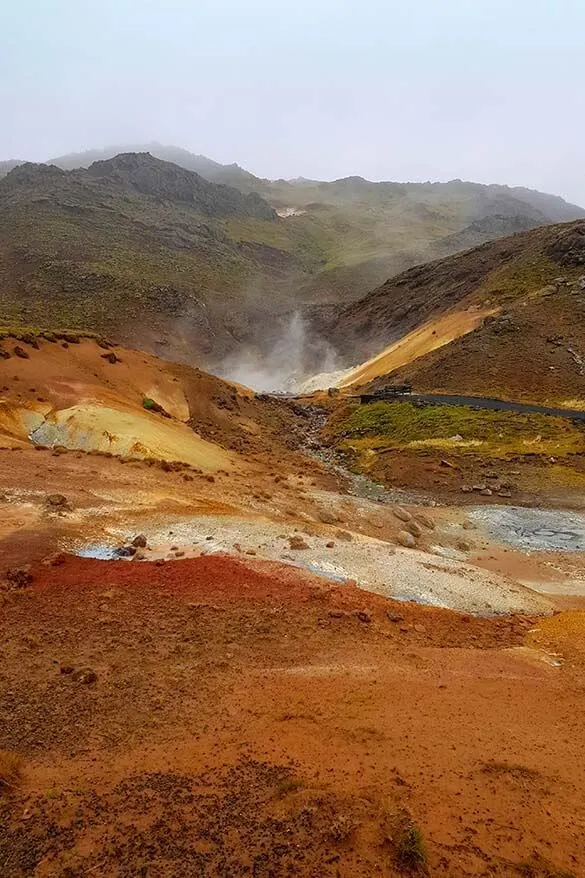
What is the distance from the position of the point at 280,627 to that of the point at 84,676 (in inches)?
138

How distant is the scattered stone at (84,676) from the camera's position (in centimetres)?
848

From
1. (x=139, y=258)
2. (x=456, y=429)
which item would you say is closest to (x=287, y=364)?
(x=456, y=429)

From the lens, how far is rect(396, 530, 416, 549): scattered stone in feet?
62.7

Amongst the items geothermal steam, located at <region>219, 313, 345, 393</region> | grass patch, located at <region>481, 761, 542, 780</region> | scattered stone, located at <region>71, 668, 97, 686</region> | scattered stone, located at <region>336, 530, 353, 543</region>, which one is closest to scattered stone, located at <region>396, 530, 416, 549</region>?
scattered stone, located at <region>336, 530, 353, 543</region>

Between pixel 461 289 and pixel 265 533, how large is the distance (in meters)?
56.3

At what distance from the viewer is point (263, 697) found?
8.57m

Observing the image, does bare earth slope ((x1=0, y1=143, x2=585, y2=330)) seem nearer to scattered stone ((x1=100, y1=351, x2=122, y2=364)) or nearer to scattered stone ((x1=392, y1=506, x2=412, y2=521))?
scattered stone ((x1=100, y1=351, x2=122, y2=364))

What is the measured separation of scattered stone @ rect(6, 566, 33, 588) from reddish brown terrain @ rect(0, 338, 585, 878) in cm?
4

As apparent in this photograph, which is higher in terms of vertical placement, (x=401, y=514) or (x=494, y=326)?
(x=494, y=326)

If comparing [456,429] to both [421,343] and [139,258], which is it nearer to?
[421,343]

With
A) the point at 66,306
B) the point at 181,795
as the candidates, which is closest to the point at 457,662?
the point at 181,795

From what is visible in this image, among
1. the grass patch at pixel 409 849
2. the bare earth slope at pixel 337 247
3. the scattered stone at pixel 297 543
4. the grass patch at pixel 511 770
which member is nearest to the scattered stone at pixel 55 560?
the scattered stone at pixel 297 543

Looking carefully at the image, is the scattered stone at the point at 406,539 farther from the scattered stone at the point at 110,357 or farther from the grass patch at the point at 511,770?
the scattered stone at the point at 110,357

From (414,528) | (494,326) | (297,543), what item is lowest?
(414,528)
